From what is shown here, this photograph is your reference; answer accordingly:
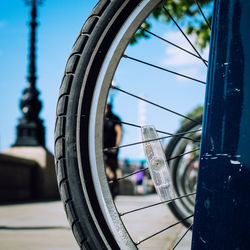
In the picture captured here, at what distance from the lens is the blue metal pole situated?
114cm

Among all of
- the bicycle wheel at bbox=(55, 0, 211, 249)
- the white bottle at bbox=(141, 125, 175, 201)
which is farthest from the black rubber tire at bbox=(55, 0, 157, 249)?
the white bottle at bbox=(141, 125, 175, 201)

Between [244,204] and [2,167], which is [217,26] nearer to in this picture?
[244,204]

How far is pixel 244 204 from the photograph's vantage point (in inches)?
44.6

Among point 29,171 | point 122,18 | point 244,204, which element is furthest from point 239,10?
point 29,171

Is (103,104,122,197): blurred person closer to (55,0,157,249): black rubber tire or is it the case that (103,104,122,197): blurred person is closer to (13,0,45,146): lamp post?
(55,0,157,249): black rubber tire

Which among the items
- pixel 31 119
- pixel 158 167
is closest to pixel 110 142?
pixel 158 167

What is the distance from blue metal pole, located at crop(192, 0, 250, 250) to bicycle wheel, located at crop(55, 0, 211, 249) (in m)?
0.32

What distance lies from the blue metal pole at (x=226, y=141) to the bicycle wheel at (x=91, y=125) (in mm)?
322

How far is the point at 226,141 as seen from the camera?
116 centimetres

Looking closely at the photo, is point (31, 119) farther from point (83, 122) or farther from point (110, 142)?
point (83, 122)

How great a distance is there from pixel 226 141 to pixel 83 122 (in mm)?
512

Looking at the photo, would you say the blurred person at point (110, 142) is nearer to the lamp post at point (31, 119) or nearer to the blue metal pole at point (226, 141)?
the blue metal pole at point (226, 141)

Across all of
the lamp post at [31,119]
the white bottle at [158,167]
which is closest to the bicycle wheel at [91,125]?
the white bottle at [158,167]

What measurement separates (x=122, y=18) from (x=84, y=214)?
0.69 metres
